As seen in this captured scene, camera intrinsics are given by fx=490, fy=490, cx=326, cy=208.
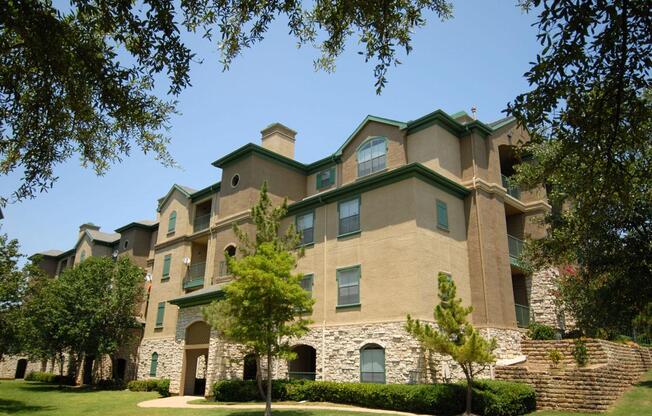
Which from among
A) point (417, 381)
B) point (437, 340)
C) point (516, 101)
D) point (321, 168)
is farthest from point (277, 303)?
point (321, 168)

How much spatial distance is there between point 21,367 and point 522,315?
178 ft

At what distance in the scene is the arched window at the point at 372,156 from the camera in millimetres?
26889

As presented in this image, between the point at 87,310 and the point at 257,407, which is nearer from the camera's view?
the point at 257,407

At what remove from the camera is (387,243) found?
74.2 feet

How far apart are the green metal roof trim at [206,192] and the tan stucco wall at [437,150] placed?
13928 millimetres

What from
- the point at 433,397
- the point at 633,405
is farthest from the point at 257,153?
the point at 633,405

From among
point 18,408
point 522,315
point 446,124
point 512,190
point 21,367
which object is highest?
point 446,124

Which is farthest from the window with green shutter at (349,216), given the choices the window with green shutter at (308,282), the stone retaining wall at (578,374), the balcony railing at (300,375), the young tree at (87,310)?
the young tree at (87,310)

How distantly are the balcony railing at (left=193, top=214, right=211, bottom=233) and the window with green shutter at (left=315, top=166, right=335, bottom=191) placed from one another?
8557 millimetres

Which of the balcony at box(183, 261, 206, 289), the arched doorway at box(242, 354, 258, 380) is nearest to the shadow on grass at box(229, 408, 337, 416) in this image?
the arched doorway at box(242, 354, 258, 380)

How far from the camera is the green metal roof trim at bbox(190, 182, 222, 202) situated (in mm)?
33397

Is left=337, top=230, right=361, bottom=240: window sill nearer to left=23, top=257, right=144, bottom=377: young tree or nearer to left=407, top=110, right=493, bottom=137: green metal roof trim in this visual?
left=407, top=110, right=493, bottom=137: green metal roof trim

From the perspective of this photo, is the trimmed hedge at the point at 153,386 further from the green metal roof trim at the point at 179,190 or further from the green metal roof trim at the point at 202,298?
the green metal roof trim at the point at 179,190

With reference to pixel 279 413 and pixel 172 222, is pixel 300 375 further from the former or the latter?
pixel 172 222
